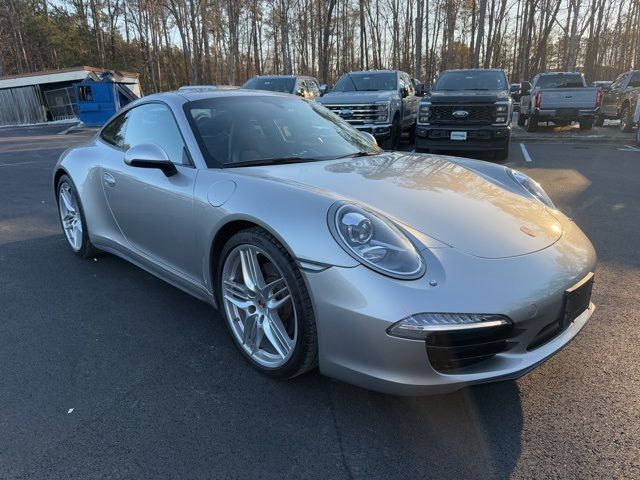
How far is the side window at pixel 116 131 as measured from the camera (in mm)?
3741

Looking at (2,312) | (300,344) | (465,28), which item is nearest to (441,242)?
(300,344)

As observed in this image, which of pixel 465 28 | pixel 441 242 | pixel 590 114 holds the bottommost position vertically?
pixel 590 114

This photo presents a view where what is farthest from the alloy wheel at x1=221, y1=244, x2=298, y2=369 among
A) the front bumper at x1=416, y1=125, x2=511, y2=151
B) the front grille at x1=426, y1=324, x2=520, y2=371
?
the front bumper at x1=416, y1=125, x2=511, y2=151

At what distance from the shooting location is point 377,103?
10.0m

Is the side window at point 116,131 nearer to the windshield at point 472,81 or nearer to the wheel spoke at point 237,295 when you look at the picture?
the wheel spoke at point 237,295

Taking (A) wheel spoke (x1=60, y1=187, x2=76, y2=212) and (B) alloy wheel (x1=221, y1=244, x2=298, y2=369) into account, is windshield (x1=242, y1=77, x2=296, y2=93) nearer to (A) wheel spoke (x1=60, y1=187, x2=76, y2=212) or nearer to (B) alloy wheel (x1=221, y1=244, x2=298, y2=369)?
(A) wheel spoke (x1=60, y1=187, x2=76, y2=212)

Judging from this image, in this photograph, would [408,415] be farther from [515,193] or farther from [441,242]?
[515,193]

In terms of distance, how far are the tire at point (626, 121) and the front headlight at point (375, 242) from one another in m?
15.3

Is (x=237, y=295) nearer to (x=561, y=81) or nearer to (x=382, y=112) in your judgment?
(x=382, y=112)

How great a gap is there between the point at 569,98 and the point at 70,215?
14169 mm

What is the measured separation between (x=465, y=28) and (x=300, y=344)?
160 feet

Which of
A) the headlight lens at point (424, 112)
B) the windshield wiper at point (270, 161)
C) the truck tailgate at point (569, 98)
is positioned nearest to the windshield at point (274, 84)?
the headlight lens at point (424, 112)

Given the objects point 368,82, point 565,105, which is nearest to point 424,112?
point 368,82

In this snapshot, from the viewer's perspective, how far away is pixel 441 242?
6.89 ft
